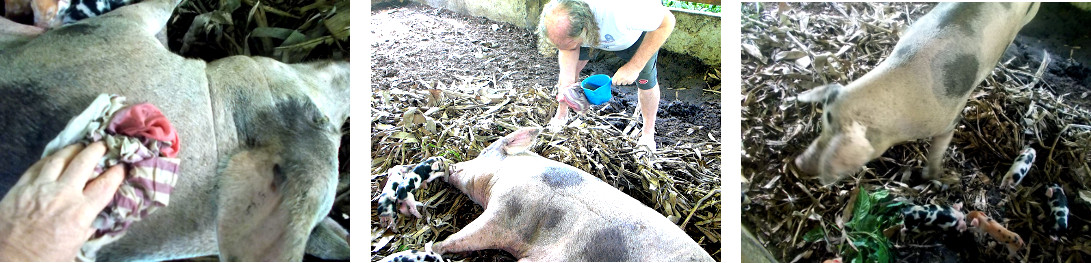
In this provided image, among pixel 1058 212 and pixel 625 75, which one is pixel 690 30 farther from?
pixel 1058 212

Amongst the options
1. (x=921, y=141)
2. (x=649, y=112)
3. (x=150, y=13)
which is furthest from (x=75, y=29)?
(x=921, y=141)

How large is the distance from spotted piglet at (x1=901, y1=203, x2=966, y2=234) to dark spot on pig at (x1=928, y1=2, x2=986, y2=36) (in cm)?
68

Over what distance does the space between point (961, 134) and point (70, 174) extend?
129 inches

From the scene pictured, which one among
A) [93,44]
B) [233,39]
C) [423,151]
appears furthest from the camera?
[423,151]

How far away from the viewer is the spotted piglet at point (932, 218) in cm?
280

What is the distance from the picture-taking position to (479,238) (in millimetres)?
2854

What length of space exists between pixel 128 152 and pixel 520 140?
1.43 m

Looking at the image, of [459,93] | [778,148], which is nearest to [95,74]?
[459,93]

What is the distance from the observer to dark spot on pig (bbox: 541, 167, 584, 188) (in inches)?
115

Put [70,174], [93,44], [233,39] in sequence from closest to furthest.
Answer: [70,174]
[93,44]
[233,39]

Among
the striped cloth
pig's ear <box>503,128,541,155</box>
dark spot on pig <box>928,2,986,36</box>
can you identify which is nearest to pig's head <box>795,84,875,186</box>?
dark spot on pig <box>928,2,986,36</box>

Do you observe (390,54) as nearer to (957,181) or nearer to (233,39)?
(233,39)

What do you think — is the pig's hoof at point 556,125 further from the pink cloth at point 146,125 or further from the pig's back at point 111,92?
the pink cloth at point 146,125

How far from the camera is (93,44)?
2.63 m
